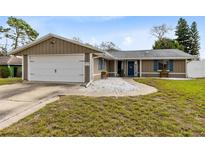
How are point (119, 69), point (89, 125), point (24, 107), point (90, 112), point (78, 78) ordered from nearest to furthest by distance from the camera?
1. point (89, 125)
2. point (90, 112)
3. point (24, 107)
4. point (78, 78)
5. point (119, 69)

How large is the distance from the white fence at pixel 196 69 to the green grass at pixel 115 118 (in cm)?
1425

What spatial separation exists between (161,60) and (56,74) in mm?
11480

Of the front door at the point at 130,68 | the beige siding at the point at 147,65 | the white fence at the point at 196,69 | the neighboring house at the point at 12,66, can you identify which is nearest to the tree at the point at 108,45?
the neighboring house at the point at 12,66

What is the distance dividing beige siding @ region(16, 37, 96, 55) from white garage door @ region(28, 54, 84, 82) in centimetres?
35

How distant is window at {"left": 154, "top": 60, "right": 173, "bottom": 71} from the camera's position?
66.5 ft

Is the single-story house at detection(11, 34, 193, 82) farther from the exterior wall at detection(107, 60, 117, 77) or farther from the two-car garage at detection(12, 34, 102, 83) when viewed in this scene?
the exterior wall at detection(107, 60, 117, 77)

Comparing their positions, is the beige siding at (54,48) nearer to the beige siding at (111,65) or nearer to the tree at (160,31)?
the beige siding at (111,65)

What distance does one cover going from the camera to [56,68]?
14016mm

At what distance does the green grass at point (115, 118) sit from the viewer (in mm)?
5191

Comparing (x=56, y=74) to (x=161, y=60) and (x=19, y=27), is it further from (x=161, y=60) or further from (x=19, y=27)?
(x=19, y=27)

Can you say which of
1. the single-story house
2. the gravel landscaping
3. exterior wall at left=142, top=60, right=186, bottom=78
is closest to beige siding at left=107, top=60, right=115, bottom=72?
exterior wall at left=142, top=60, right=186, bottom=78

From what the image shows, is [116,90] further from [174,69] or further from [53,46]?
[174,69]

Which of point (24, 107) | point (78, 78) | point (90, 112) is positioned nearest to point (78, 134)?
point (90, 112)
